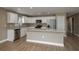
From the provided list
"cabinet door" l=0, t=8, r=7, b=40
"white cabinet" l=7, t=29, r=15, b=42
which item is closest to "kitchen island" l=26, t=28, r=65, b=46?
"white cabinet" l=7, t=29, r=15, b=42

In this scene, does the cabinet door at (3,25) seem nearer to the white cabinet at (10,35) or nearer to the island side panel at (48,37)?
the white cabinet at (10,35)

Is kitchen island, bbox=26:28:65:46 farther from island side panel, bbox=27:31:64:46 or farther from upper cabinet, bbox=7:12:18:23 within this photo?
upper cabinet, bbox=7:12:18:23

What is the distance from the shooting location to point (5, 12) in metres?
6.36

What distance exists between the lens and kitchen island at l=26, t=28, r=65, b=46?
529 centimetres

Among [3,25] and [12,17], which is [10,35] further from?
[12,17]

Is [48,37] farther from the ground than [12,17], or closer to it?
closer to it

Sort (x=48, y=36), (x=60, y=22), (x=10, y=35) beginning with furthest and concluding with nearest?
(x=60, y=22) → (x=10, y=35) → (x=48, y=36)

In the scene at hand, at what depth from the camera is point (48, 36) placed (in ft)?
18.8

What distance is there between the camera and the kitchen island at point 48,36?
529cm

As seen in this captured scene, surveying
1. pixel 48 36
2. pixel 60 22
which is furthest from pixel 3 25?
pixel 60 22
